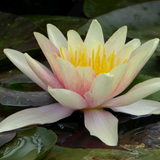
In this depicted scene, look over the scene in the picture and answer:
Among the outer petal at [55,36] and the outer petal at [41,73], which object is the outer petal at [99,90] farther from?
the outer petal at [55,36]

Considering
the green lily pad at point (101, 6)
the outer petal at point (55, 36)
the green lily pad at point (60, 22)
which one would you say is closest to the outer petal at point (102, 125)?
the outer petal at point (55, 36)

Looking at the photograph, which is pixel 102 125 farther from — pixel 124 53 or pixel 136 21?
pixel 136 21

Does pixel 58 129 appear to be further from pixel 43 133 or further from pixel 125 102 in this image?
pixel 125 102

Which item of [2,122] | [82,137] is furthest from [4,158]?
[82,137]

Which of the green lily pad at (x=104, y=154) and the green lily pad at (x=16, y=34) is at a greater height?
the green lily pad at (x=16, y=34)

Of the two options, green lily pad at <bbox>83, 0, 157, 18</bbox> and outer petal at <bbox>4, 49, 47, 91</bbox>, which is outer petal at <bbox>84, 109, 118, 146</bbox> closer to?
outer petal at <bbox>4, 49, 47, 91</bbox>

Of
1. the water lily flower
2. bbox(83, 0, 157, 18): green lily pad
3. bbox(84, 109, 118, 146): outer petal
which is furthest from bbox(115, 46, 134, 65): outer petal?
bbox(83, 0, 157, 18): green lily pad
